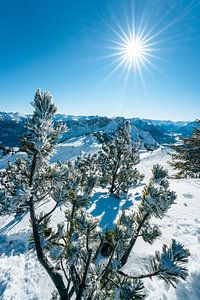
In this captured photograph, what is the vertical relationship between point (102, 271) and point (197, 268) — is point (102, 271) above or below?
above

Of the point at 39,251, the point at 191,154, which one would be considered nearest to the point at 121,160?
the point at 191,154

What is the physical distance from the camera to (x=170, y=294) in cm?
464

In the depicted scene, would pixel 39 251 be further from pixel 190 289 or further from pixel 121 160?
pixel 121 160

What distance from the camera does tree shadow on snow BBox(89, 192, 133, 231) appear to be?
9.07 meters

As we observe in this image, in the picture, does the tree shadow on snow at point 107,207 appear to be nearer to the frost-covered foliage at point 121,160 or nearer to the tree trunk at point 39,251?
the frost-covered foliage at point 121,160

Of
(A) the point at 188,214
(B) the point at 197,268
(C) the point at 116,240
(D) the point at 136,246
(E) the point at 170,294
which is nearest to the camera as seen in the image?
(C) the point at 116,240

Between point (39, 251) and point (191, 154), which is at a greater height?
point (39, 251)

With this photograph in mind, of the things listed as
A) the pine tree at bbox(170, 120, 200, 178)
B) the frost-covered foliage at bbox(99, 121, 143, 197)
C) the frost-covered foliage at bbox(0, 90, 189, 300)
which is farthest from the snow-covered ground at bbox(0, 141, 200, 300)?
the pine tree at bbox(170, 120, 200, 178)

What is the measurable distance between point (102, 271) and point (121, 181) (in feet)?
37.2

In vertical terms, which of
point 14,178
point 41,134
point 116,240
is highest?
point 41,134

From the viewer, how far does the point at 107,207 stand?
35.7 feet

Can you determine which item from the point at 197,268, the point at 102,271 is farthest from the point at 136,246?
the point at 102,271

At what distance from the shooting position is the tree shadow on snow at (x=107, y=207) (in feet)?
29.8

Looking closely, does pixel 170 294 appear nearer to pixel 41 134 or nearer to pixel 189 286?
pixel 189 286
